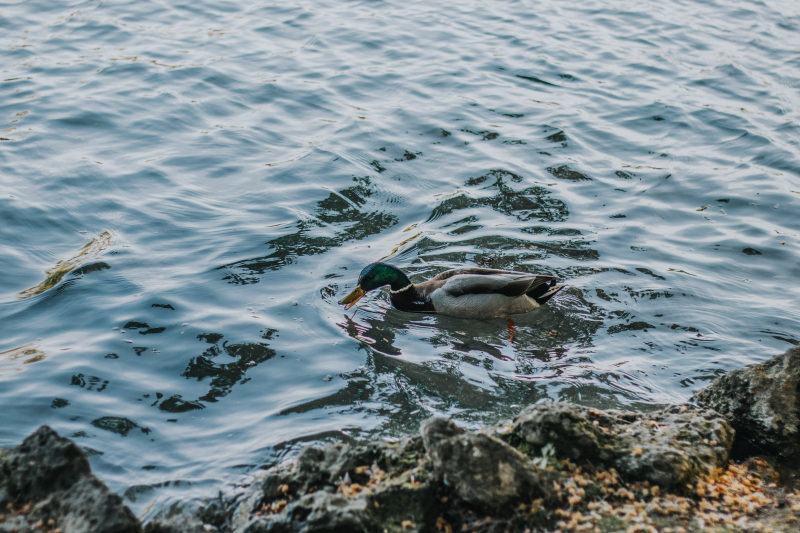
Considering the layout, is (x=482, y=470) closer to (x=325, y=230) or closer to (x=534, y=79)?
(x=325, y=230)

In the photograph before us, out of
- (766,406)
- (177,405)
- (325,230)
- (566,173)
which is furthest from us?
(566,173)

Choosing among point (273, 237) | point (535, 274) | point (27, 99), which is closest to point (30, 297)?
point (273, 237)

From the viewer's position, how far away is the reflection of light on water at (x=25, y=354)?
574 cm

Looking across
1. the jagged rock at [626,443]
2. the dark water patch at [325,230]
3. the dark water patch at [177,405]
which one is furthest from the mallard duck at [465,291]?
the jagged rock at [626,443]

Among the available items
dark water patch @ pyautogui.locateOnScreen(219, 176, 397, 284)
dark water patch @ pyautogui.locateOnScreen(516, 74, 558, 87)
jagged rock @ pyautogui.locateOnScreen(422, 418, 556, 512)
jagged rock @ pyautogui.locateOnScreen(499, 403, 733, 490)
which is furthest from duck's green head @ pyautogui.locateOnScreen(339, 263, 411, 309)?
dark water patch @ pyautogui.locateOnScreen(516, 74, 558, 87)

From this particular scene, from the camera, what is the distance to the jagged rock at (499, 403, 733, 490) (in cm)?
406

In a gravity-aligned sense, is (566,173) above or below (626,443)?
below

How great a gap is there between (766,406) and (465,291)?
2.83m

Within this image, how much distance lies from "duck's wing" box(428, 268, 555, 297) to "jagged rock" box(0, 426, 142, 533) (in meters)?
3.85

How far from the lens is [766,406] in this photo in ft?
15.4

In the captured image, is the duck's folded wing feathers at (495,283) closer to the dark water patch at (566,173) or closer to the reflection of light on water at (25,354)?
the dark water patch at (566,173)

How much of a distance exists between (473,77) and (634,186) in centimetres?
410

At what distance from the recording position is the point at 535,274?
7102 mm

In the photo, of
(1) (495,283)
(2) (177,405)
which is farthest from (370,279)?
(2) (177,405)
